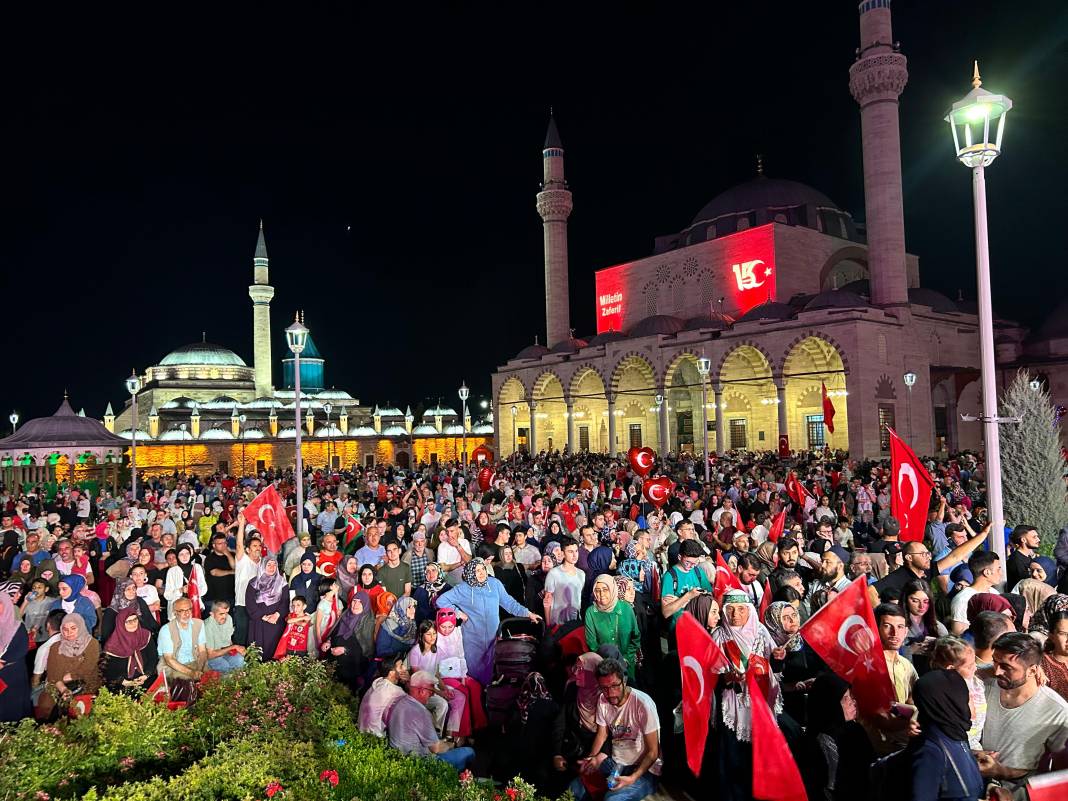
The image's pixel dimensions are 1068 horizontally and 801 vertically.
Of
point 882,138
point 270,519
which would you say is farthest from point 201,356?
point 270,519

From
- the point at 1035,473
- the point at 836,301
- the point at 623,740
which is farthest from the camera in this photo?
the point at 836,301

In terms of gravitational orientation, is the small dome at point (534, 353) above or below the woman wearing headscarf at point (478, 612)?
above

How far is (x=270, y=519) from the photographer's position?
31.0ft

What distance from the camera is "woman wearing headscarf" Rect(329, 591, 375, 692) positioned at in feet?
19.0

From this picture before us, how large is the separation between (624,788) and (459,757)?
48.4 inches

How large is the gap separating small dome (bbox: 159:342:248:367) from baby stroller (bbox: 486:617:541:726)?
56789mm

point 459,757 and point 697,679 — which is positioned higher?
point 697,679

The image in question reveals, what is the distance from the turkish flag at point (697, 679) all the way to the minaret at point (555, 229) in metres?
39.5

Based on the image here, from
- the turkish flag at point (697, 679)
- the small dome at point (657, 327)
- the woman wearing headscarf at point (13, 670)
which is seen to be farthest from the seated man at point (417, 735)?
the small dome at point (657, 327)

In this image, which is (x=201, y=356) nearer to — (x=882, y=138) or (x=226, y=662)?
(x=882, y=138)

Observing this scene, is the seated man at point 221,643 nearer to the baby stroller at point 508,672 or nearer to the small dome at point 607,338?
the baby stroller at point 508,672

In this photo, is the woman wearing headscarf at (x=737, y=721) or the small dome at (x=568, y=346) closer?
the woman wearing headscarf at (x=737, y=721)

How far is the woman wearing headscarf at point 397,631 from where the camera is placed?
5.75 metres

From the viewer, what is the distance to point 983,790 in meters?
3.01
